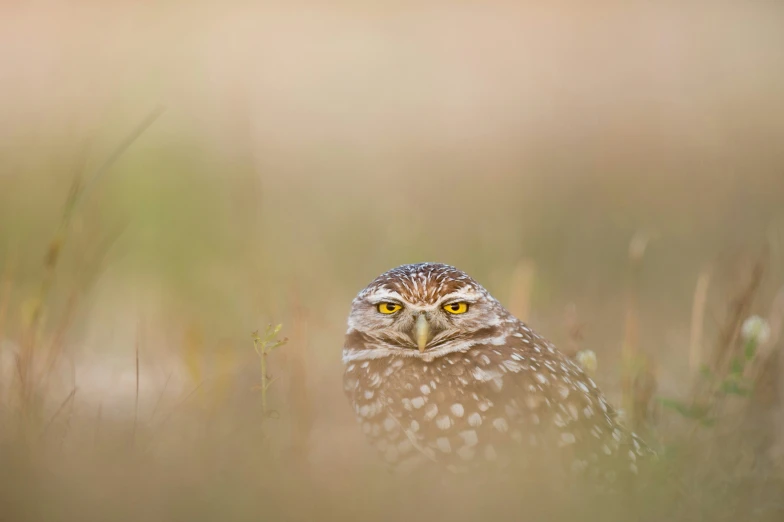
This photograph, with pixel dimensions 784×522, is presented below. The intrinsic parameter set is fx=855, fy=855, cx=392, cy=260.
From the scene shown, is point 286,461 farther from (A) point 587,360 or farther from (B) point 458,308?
(A) point 587,360

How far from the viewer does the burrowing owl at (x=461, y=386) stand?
2.96m

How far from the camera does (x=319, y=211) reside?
8531mm

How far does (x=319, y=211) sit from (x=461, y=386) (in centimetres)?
557

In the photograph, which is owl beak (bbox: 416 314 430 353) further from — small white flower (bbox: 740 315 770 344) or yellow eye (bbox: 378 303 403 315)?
small white flower (bbox: 740 315 770 344)

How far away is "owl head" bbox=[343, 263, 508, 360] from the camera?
344 centimetres

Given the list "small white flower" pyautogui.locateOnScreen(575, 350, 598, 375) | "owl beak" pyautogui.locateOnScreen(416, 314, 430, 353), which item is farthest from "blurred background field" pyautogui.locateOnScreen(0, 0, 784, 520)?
"owl beak" pyautogui.locateOnScreen(416, 314, 430, 353)

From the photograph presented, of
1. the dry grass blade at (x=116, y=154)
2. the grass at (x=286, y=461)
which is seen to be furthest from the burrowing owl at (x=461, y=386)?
the dry grass blade at (x=116, y=154)

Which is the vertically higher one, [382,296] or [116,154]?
[116,154]

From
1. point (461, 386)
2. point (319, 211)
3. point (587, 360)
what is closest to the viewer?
point (461, 386)

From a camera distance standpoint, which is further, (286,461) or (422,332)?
(422,332)

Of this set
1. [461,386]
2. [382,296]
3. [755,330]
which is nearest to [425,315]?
[382,296]

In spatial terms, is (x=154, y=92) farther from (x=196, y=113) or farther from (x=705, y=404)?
(x=705, y=404)

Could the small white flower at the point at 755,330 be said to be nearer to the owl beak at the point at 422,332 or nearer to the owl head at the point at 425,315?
the owl head at the point at 425,315

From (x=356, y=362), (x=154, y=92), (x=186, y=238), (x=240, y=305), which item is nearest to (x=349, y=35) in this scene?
(x=154, y=92)
